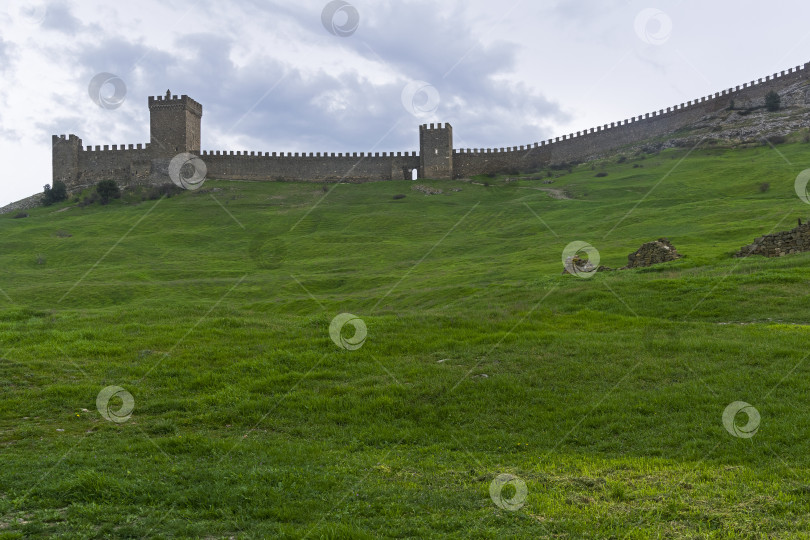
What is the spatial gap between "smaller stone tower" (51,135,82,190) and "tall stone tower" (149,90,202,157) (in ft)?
39.3

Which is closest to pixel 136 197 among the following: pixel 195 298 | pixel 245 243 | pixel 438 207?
pixel 245 243

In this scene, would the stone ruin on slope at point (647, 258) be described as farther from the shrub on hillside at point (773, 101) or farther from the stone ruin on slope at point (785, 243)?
the shrub on hillside at point (773, 101)

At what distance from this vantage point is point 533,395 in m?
13.0

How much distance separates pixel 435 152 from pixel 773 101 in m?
50.4

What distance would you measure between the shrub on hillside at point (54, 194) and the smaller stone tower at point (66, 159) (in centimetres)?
452

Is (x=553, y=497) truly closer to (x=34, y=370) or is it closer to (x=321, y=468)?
(x=321, y=468)

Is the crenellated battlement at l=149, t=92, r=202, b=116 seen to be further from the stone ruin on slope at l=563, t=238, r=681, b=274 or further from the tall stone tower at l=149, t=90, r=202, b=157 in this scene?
the stone ruin on slope at l=563, t=238, r=681, b=274

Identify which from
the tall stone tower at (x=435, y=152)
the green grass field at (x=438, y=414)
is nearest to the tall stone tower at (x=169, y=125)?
the tall stone tower at (x=435, y=152)

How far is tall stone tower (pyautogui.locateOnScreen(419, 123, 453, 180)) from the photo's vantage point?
103500 millimetres

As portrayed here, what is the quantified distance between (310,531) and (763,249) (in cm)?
2841

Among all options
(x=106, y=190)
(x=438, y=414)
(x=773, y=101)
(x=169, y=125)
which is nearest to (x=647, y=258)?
(x=438, y=414)

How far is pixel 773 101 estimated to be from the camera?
3524 inches

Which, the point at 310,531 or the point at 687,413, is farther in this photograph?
the point at 687,413

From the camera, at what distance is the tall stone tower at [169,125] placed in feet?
325
